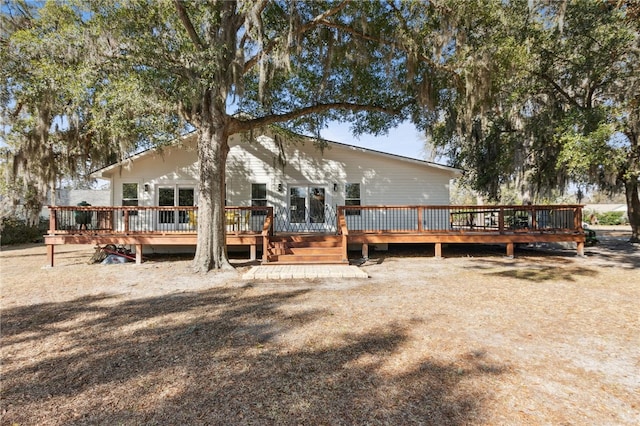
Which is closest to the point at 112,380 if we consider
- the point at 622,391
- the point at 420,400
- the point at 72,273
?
the point at 420,400

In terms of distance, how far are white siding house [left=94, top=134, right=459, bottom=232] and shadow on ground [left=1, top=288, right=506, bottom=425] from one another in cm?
785

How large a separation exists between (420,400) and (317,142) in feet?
32.9

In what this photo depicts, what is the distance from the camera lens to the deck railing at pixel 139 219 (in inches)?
389

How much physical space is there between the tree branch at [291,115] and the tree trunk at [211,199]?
29.3 inches

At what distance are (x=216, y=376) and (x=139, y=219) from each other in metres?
10.3

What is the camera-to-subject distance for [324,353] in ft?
11.4

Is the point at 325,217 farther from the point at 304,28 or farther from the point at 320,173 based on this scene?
the point at 304,28

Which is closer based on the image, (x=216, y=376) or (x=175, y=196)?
(x=216, y=376)

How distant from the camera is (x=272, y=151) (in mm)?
12500

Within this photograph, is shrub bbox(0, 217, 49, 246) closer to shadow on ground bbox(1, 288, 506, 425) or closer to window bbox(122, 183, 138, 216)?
window bbox(122, 183, 138, 216)

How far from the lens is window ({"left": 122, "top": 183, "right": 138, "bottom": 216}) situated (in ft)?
39.2

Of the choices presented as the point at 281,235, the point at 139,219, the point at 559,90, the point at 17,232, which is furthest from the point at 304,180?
the point at 17,232

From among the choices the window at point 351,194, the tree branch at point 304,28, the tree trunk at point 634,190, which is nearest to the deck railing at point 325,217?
the window at point 351,194

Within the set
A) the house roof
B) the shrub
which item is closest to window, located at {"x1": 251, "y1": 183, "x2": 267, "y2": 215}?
the house roof
